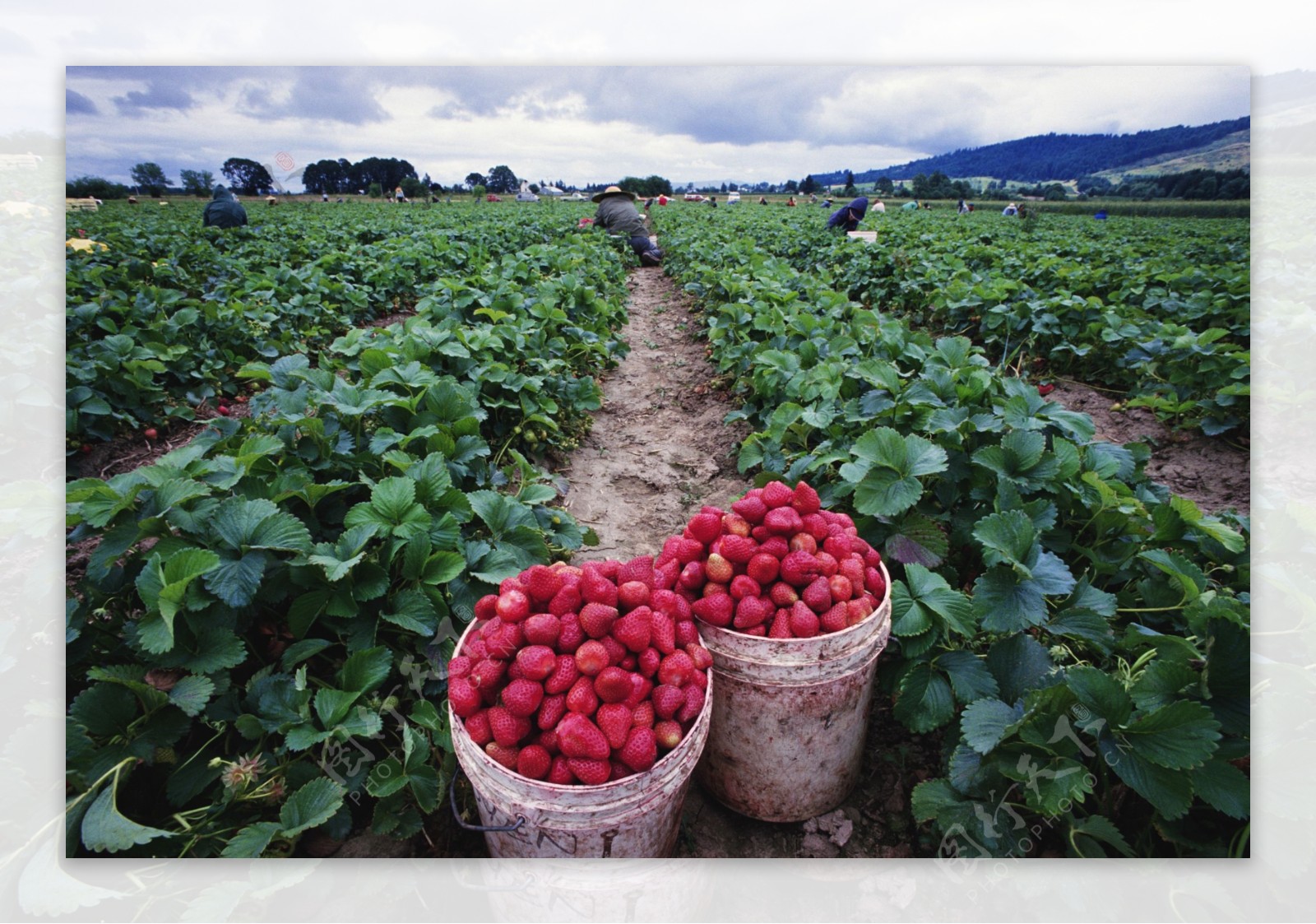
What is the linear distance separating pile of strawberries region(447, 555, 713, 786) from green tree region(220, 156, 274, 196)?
3489 millimetres

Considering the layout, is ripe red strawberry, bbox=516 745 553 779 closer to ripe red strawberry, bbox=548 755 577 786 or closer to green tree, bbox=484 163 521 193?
ripe red strawberry, bbox=548 755 577 786

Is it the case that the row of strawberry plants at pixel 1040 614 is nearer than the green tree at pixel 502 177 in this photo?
Yes

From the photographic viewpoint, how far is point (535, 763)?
1.40 metres

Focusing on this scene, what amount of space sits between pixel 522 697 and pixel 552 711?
73 millimetres

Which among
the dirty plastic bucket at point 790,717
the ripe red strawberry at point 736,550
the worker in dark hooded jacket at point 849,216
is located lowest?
the dirty plastic bucket at point 790,717

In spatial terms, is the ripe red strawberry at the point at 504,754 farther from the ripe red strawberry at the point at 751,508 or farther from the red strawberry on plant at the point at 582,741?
the ripe red strawberry at the point at 751,508

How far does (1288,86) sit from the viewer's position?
2016mm

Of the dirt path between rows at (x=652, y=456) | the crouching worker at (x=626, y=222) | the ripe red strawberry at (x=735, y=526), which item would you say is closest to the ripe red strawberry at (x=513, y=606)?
the ripe red strawberry at (x=735, y=526)

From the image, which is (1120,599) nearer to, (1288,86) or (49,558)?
(1288,86)

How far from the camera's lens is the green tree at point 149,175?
2843 millimetres

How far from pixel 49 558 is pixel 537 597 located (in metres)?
1.53

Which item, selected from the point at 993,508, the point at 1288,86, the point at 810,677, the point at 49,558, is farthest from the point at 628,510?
the point at 1288,86

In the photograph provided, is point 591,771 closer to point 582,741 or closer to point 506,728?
point 582,741

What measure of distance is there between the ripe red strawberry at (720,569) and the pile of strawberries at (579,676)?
0.12 m
